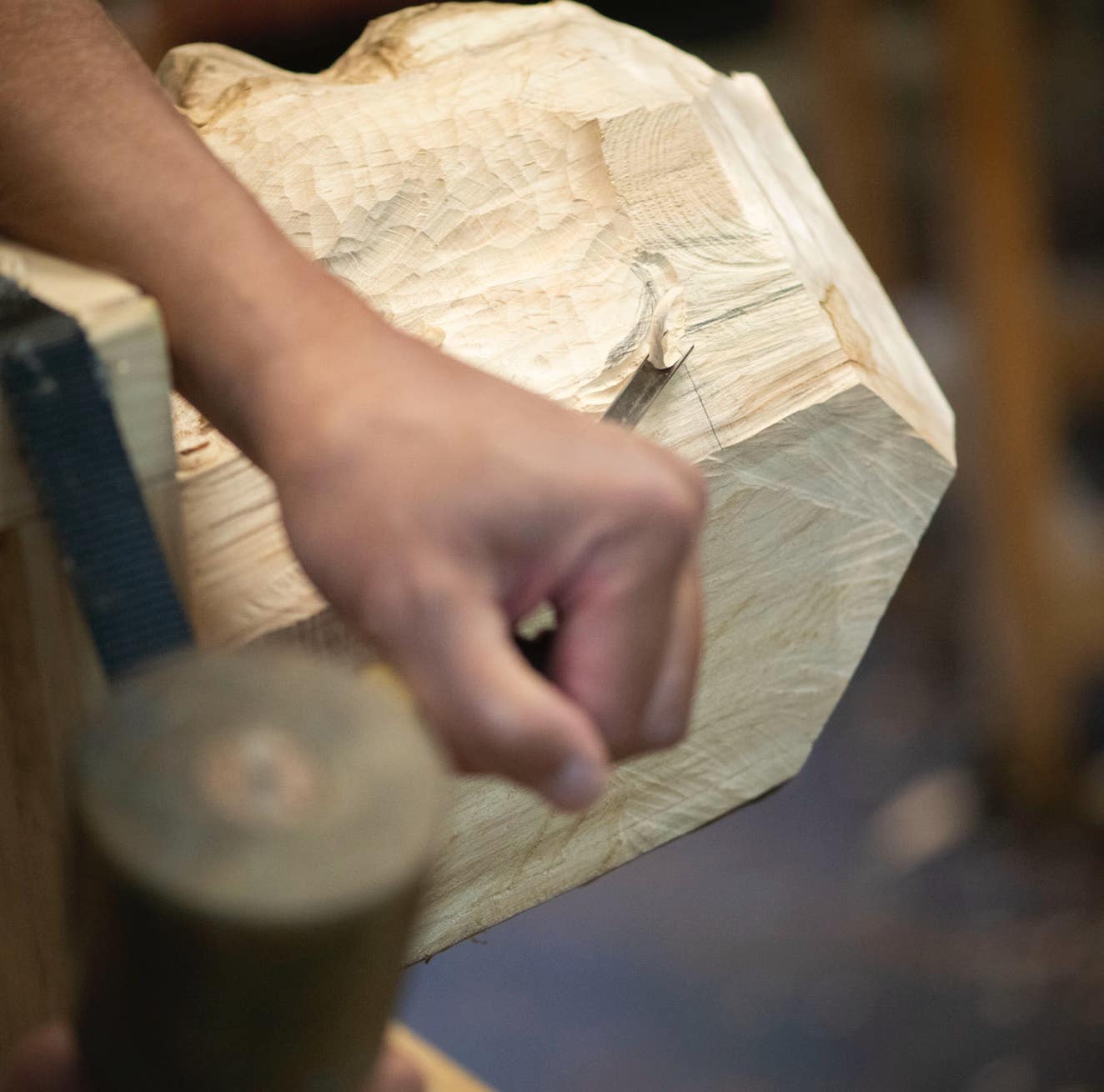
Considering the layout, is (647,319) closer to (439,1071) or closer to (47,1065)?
(47,1065)

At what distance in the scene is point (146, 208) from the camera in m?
0.50

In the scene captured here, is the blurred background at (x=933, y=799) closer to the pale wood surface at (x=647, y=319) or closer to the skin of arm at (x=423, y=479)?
the pale wood surface at (x=647, y=319)

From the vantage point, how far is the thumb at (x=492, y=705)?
0.40 m

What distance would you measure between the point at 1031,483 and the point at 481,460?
163cm

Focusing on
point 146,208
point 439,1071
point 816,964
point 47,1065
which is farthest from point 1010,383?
point 47,1065

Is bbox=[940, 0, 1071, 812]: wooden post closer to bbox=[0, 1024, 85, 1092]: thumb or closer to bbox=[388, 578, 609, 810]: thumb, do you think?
bbox=[388, 578, 609, 810]: thumb

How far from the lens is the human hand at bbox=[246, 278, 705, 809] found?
41cm

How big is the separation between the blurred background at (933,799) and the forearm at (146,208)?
1.28m

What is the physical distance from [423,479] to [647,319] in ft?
0.74

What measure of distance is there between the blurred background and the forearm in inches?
50.5

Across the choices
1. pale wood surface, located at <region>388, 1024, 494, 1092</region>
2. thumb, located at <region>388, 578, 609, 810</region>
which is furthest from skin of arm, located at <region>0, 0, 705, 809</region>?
pale wood surface, located at <region>388, 1024, 494, 1092</region>

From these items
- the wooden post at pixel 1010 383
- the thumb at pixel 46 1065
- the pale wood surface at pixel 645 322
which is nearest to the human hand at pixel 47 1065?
the thumb at pixel 46 1065

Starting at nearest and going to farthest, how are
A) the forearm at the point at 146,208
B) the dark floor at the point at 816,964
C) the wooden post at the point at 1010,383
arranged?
1. the forearm at the point at 146,208
2. the dark floor at the point at 816,964
3. the wooden post at the point at 1010,383

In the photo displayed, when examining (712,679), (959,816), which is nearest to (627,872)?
(959,816)
